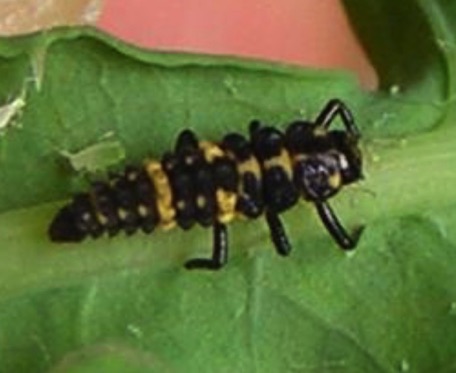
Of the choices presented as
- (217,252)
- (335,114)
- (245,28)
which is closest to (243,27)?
(245,28)

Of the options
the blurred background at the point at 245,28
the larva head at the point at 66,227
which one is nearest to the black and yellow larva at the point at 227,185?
the larva head at the point at 66,227

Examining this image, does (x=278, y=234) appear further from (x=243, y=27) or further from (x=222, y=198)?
(x=243, y=27)

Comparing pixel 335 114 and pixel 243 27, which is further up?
pixel 243 27

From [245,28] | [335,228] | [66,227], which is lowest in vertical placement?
[335,228]

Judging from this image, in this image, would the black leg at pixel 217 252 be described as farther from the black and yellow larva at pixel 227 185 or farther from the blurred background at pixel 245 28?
the blurred background at pixel 245 28

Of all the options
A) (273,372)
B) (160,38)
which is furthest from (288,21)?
(273,372)

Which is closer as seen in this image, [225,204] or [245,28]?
[225,204]

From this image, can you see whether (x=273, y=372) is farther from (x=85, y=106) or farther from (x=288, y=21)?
(x=288, y=21)
